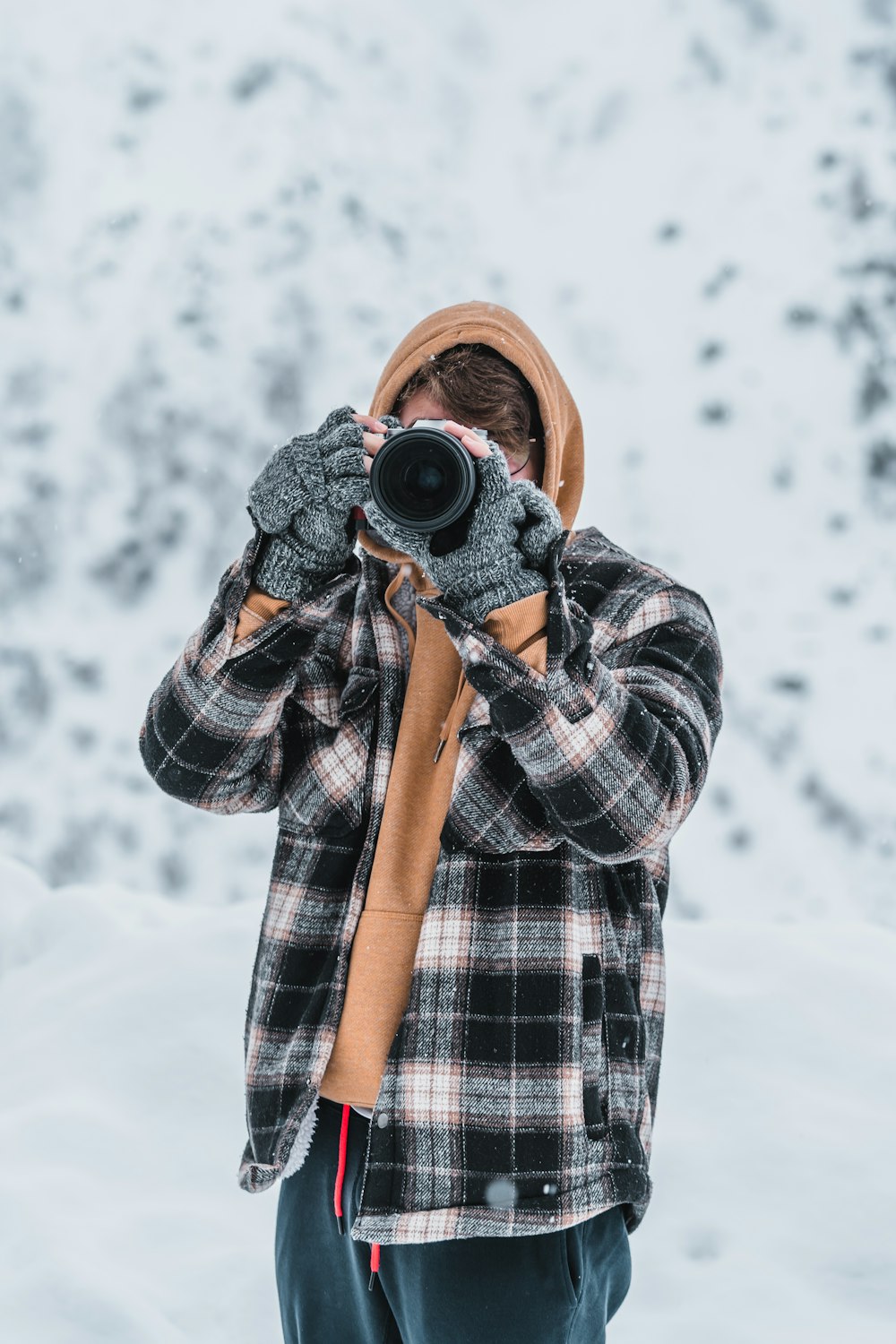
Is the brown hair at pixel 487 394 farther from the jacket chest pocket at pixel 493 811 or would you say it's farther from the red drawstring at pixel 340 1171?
the red drawstring at pixel 340 1171

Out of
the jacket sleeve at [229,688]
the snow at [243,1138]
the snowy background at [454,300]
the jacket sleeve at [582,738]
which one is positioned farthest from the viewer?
the snowy background at [454,300]

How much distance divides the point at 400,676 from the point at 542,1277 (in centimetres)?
43

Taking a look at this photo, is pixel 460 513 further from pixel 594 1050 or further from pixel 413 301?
pixel 413 301

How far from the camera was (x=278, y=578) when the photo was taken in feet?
2.69

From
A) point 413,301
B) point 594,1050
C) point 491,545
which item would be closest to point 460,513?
point 491,545

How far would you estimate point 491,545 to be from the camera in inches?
28.8

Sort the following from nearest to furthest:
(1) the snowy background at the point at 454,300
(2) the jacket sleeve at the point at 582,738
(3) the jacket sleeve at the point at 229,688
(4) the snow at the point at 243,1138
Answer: (2) the jacket sleeve at the point at 582,738 < (3) the jacket sleeve at the point at 229,688 < (4) the snow at the point at 243,1138 < (1) the snowy background at the point at 454,300

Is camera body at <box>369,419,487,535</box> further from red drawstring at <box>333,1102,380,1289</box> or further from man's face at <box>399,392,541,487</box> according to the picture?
red drawstring at <box>333,1102,380,1289</box>

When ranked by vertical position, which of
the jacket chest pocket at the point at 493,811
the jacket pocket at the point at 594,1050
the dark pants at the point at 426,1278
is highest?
the jacket chest pocket at the point at 493,811

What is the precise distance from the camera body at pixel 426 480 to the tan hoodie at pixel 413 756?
72 millimetres

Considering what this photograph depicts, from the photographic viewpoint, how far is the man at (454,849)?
0.72 meters

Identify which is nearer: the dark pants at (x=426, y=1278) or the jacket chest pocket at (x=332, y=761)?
the dark pants at (x=426, y=1278)

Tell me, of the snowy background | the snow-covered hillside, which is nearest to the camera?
the snowy background

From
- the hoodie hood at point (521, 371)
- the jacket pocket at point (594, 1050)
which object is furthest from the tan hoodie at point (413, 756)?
the jacket pocket at point (594, 1050)
